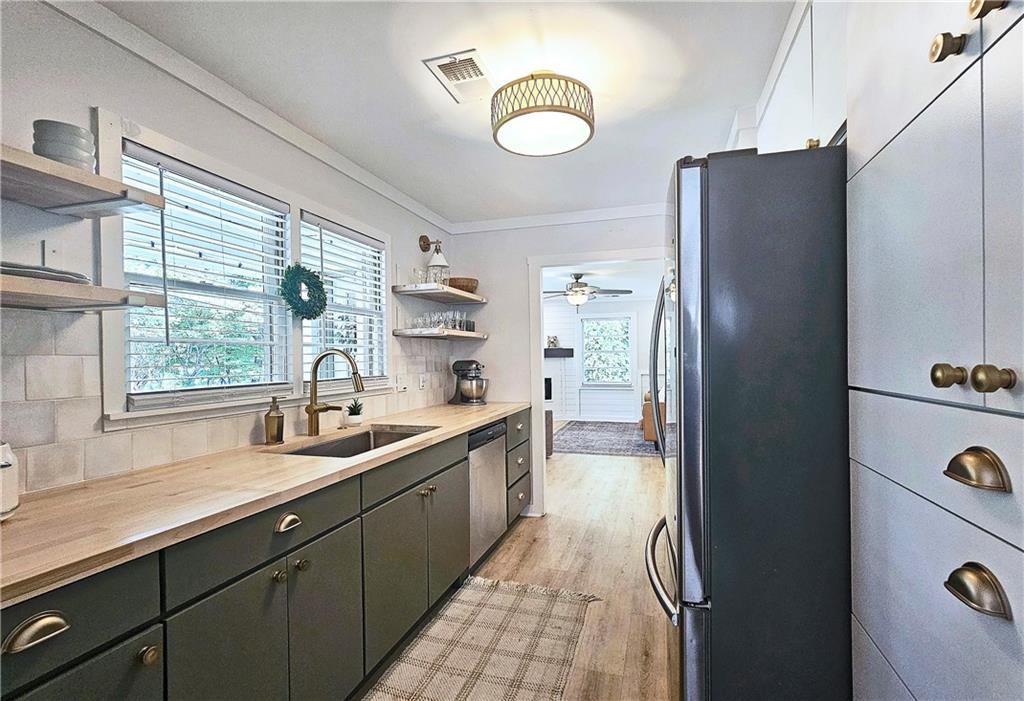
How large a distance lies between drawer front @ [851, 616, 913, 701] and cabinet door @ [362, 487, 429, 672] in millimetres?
1516

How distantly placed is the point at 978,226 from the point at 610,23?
1.41 meters

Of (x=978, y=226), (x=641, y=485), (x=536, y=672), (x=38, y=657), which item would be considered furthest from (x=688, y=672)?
(x=641, y=485)

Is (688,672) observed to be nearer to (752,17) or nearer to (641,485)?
(752,17)

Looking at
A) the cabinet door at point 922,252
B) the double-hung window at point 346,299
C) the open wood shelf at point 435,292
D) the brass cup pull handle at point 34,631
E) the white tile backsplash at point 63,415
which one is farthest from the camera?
the open wood shelf at point 435,292

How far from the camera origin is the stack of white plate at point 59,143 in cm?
123

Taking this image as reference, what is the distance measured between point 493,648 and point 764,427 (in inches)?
65.8

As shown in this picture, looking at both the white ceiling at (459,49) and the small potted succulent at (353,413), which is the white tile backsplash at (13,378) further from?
the small potted succulent at (353,413)

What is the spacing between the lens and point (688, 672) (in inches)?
47.7

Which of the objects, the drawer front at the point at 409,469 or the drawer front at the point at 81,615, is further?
Result: the drawer front at the point at 409,469

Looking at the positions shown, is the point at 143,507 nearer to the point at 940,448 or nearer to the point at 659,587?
the point at 659,587

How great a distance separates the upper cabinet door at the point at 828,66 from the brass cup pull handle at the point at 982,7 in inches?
25.3

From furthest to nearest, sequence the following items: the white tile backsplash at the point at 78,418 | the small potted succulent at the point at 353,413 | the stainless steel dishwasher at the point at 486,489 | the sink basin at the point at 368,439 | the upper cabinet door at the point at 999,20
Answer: the stainless steel dishwasher at the point at 486,489 → the small potted succulent at the point at 353,413 → the sink basin at the point at 368,439 → the white tile backsplash at the point at 78,418 → the upper cabinet door at the point at 999,20

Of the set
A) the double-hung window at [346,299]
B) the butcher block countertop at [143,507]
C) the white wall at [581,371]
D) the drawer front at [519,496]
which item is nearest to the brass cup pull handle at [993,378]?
the butcher block countertop at [143,507]

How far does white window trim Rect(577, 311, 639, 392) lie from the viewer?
9336 millimetres
